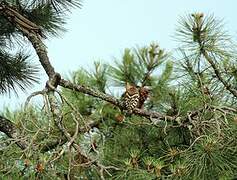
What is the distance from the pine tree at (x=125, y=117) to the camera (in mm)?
1181

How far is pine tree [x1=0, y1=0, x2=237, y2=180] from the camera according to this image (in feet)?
3.87

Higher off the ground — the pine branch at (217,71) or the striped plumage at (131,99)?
the pine branch at (217,71)

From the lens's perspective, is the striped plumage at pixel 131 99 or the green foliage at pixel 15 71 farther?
the green foliage at pixel 15 71

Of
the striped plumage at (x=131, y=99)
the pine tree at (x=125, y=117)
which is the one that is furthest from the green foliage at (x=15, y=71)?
the striped plumage at (x=131, y=99)

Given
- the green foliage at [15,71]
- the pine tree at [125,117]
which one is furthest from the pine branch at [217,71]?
the green foliage at [15,71]

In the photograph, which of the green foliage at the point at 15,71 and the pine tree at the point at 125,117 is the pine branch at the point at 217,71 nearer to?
the pine tree at the point at 125,117

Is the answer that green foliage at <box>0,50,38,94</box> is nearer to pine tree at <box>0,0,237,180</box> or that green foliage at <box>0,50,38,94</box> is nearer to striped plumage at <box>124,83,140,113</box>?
pine tree at <box>0,0,237,180</box>

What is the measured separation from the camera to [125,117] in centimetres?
173

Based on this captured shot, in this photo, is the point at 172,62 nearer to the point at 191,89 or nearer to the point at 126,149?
the point at 191,89

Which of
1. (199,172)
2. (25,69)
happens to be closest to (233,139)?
(199,172)

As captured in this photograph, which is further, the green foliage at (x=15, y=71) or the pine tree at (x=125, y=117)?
the green foliage at (x=15, y=71)

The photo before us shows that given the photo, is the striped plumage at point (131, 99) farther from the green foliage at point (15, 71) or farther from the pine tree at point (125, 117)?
the green foliage at point (15, 71)

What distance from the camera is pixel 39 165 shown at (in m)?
1.08

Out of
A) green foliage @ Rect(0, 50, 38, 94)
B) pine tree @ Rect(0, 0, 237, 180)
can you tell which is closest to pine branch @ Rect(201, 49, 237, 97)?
pine tree @ Rect(0, 0, 237, 180)
